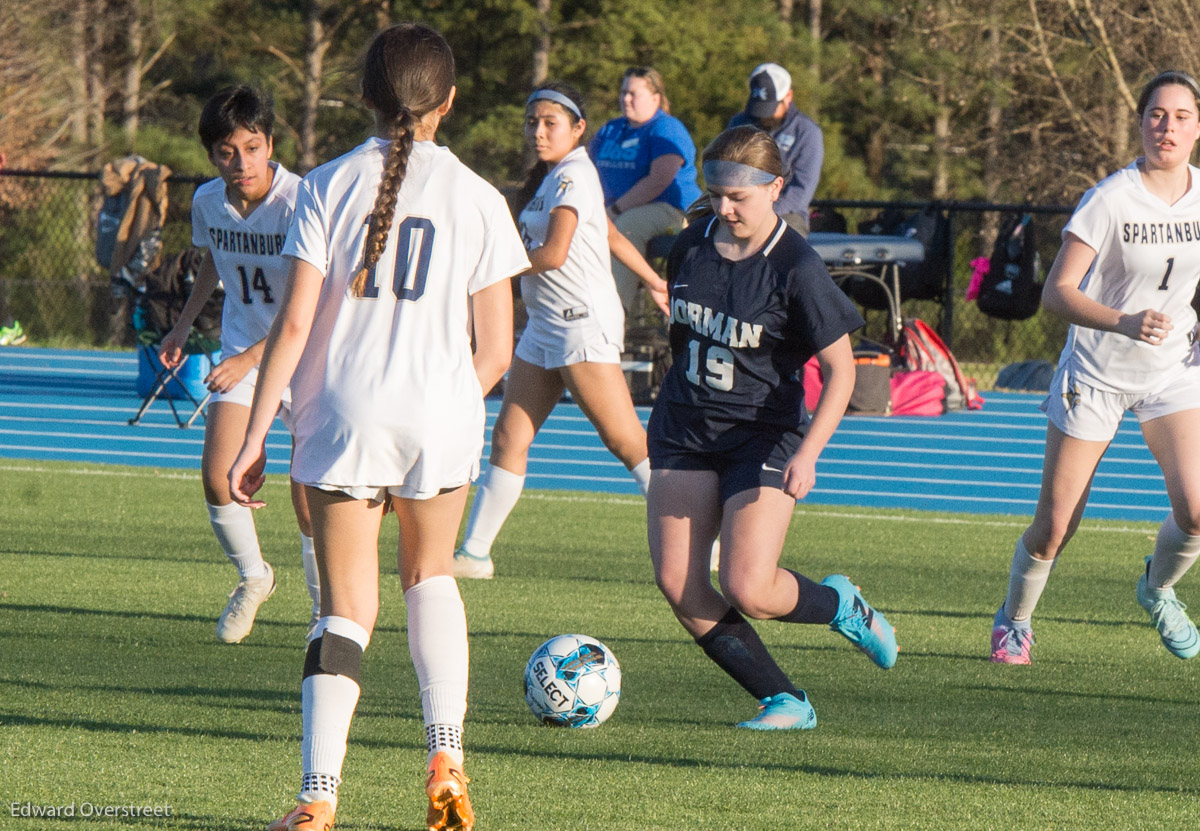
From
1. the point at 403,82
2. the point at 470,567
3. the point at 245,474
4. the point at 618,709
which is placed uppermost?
the point at 403,82

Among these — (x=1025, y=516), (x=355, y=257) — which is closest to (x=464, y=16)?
(x=1025, y=516)

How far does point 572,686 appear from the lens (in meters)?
4.76

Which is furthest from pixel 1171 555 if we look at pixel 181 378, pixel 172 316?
pixel 181 378

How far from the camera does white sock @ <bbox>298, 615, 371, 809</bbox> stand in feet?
11.2

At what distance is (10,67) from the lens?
29.8 m

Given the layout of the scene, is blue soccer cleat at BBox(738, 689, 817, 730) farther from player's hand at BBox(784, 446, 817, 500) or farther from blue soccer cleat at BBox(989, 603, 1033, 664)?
blue soccer cleat at BBox(989, 603, 1033, 664)

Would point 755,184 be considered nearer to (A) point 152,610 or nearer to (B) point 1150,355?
(B) point 1150,355

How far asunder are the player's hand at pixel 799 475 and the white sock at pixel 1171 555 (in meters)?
1.98

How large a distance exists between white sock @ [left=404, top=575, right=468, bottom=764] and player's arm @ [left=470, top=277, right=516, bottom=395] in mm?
474

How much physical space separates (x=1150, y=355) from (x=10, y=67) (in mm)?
27844

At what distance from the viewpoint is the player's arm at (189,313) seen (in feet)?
19.2

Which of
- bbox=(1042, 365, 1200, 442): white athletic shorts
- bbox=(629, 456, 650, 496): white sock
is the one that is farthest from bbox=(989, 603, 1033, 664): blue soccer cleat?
bbox=(629, 456, 650, 496): white sock

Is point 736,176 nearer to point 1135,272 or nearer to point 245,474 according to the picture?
point 1135,272

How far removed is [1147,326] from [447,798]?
2.76 meters
